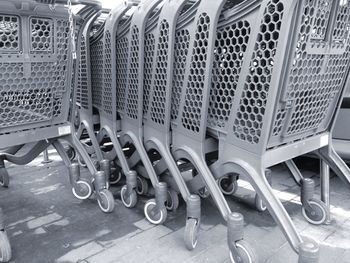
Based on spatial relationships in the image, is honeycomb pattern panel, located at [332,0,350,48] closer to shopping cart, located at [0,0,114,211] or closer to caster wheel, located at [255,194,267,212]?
caster wheel, located at [255,194,267,212]

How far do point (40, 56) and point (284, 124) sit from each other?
1.52 metres

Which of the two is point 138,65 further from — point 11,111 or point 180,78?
point 11,111

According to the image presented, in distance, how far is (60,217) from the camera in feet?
7.97

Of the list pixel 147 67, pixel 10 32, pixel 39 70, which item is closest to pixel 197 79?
pixel 147 67

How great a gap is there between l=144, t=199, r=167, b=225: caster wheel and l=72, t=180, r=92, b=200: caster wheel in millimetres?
493

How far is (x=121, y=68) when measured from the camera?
255cm

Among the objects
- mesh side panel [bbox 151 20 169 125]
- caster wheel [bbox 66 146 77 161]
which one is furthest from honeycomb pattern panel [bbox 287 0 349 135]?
caster wheel [bbox 66 146 77 161]

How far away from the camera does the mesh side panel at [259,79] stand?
1.59 meters

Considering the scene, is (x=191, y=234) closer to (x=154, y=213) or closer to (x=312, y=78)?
(x=154, y=213)

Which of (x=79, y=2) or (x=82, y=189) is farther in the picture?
(x=82, y=189)

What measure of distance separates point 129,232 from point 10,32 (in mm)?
1416

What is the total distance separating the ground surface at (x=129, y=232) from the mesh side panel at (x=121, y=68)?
2.59 feet

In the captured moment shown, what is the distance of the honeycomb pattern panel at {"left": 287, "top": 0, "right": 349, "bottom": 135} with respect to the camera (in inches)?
64.7

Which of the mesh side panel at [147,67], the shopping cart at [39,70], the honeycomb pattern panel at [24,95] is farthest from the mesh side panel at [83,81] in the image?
the mesh side panel at [147,67]
